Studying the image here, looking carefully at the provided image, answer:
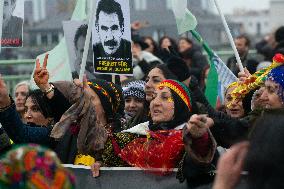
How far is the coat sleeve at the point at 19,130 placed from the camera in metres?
5.73

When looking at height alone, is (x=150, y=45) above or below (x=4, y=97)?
above

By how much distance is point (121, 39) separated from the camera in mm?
7281

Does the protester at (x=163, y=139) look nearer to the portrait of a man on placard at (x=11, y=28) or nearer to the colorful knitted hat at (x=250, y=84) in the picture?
the colorful knitted hat at (x=250, y=84)

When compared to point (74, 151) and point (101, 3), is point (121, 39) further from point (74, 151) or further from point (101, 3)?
point (74, 151)

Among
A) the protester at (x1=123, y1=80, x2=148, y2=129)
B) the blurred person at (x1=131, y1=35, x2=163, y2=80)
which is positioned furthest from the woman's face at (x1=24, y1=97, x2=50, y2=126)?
the blurred person at (x1=131, y1=35, x2=163, y2=80)

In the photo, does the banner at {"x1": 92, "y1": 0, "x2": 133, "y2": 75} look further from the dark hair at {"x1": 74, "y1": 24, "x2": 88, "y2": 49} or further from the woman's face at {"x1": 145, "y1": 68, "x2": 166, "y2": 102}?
the dark hair at {"x1": 74, "y1": 24, "x2": 88, "y2": 49}

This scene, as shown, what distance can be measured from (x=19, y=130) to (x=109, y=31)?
5.25 ft

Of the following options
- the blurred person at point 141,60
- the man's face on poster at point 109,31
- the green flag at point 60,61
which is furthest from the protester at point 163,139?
the blurred person at point 141,60

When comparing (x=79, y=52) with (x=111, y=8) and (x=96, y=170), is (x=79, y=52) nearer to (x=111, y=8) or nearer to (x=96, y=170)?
(x=111, y=8)

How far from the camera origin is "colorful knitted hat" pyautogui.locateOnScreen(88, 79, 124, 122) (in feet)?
21.9

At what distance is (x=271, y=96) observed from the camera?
17.9 ft

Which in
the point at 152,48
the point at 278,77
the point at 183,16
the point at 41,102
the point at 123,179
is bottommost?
the point at 123,179

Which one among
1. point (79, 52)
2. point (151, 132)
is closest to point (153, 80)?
point (79, 52)

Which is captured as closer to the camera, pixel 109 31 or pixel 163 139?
→ pixel 163 139
